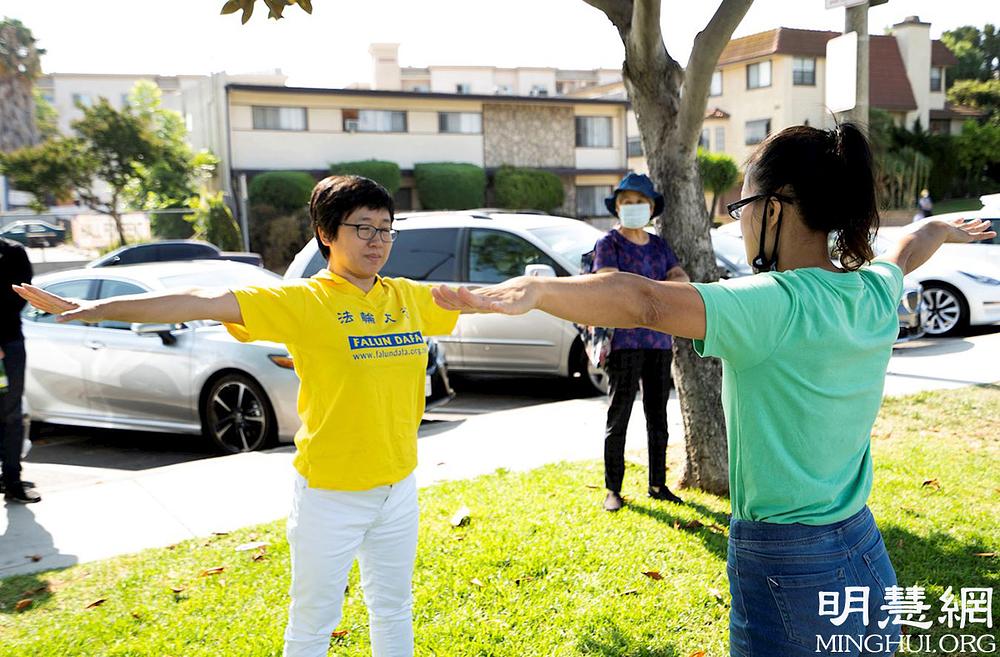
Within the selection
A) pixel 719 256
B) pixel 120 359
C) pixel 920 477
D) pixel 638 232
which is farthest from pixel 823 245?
pixel 719 256

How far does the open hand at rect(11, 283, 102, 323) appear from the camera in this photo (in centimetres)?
269

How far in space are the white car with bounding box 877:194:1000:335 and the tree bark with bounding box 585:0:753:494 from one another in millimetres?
7809

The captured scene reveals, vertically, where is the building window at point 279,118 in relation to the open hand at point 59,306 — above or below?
above

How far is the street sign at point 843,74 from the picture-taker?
5.95m

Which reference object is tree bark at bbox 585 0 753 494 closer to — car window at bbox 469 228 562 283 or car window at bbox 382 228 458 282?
car window at bbox 469 228 562 283

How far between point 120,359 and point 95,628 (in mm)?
4697

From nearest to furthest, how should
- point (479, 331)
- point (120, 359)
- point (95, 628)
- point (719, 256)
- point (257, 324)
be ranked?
1. point (257, 324)
2. point (95, 628)
3. point (120, 359)
4. point (479, 331)
5. point (719, 256)

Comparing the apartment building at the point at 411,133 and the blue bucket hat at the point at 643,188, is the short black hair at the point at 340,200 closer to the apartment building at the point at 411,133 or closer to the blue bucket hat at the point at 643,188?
the blue bucket hat at the point at 643,188

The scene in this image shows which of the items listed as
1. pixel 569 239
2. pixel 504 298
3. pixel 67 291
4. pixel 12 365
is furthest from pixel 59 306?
pixel 569 239

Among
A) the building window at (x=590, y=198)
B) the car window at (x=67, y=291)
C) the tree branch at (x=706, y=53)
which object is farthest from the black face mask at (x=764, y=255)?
the building window at (x=590, y=198)

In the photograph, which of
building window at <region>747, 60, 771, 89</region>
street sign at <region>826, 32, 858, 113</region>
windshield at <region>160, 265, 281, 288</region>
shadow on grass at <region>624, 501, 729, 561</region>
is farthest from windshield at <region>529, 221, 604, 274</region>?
building window at <region>747, 60, 771, 89</region>

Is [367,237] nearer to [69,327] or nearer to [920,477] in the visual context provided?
[920,477]

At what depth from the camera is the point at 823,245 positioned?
86.3 inches

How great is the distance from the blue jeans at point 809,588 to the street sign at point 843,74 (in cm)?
436
